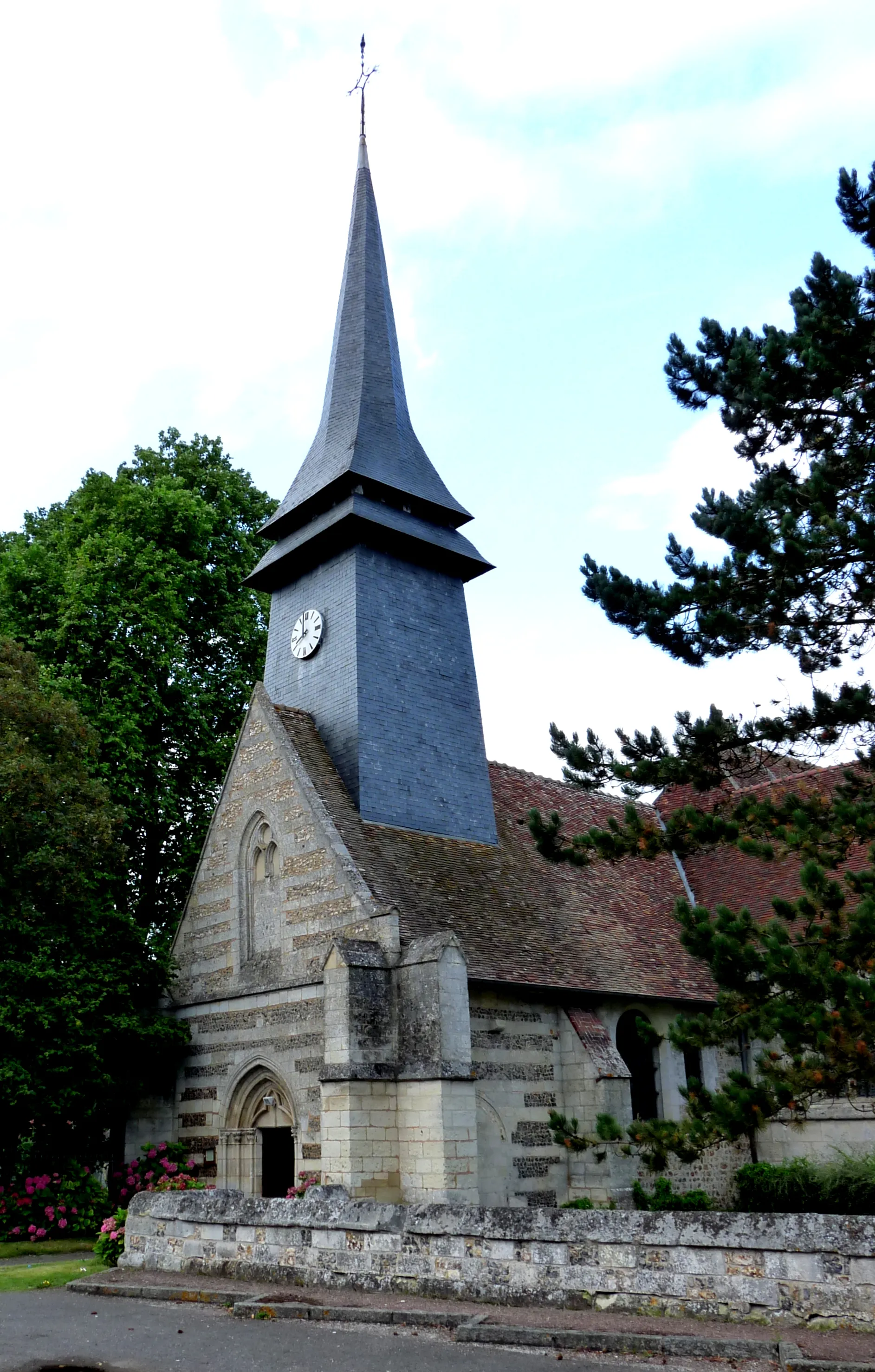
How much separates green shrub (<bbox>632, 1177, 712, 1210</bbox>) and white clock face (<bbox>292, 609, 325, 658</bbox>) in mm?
10019

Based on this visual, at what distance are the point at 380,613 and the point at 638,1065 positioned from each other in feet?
28.7

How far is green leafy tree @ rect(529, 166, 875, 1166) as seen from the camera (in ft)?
30.1

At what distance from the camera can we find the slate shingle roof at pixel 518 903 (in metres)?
15.8

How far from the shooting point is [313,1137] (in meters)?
14.5

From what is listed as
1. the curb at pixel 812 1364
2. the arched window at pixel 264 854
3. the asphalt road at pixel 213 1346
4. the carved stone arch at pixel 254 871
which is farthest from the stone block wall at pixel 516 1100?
the curb at pixel 812 1364

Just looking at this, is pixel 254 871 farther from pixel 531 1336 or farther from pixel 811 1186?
pixel 531 1336

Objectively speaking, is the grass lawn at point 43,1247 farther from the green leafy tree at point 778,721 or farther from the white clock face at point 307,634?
the white clock face at point 307,634

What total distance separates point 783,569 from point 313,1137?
958cm

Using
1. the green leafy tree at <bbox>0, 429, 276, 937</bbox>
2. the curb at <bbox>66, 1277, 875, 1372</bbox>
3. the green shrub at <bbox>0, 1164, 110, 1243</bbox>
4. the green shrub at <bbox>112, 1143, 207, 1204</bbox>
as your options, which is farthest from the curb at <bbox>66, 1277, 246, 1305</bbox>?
the green leafy tree at <bbox>0, 429, 276, 937</bbox>

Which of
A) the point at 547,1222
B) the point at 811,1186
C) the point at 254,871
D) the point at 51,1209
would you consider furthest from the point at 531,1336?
the point at 254,871

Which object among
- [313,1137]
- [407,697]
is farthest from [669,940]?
[313,1137]

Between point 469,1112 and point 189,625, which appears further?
point 189,625

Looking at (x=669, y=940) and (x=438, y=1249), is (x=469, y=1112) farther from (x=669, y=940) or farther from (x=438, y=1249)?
(x=669, y=940)

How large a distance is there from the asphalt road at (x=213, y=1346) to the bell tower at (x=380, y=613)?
9018mm
